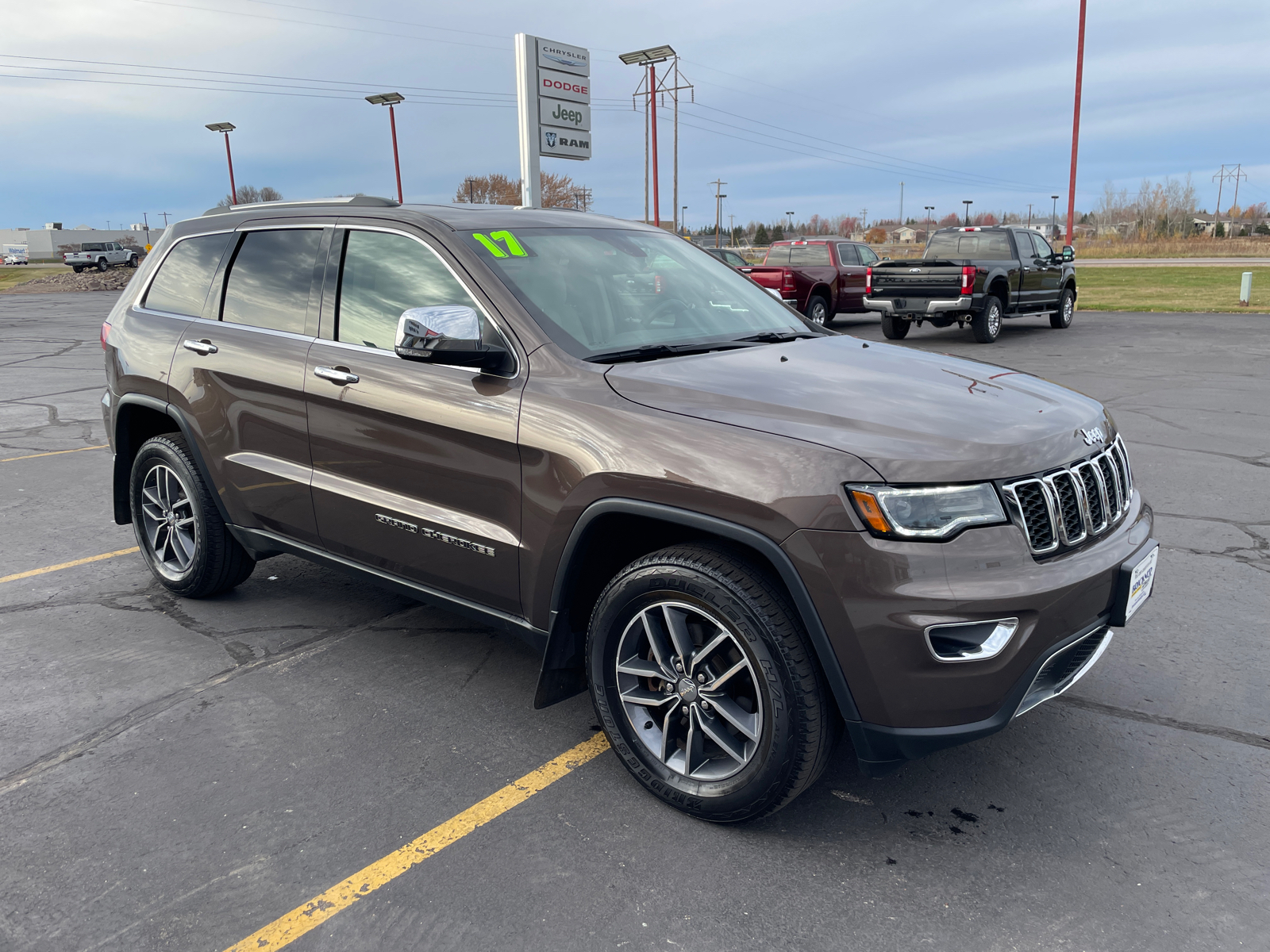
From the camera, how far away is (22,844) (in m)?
2.84

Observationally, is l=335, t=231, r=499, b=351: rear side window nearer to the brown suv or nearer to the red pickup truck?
the brown suv

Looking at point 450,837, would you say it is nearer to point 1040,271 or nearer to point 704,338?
point 704,338

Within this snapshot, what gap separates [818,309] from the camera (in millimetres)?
19797

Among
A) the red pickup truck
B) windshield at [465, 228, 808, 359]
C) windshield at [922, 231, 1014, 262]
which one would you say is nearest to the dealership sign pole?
the red pickup truck

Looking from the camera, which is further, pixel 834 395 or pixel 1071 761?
pixel 1071 761

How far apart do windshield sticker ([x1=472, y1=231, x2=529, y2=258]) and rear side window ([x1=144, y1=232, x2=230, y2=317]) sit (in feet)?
5.37

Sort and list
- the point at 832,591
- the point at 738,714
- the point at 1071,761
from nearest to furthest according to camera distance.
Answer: the point at 832,591
the point at 738,714
the point at 1071,761

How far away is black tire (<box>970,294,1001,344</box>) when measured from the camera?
643 inches

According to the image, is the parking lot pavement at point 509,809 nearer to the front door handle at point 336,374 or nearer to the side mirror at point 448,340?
the front door handle at point 336,374

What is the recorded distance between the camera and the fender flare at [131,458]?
441 centimetres

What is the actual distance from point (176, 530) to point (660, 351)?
2836 mm

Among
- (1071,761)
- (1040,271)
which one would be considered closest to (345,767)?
(1071,761)

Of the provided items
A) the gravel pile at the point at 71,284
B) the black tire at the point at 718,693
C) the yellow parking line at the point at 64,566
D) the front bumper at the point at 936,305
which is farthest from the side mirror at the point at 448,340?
the gravel pile at the point at 71,284

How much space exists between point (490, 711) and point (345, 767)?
1.94 ft
